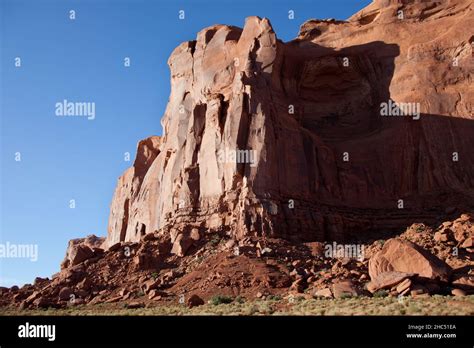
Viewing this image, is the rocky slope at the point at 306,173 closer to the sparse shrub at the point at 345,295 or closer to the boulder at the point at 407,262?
the boulder at the point at 407,262

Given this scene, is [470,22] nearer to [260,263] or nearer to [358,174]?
[358,174]

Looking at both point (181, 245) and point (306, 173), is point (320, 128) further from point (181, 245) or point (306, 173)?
point (181, 245)

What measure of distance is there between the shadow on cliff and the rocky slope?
107 mm

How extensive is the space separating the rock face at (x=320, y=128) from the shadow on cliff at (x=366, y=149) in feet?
0.32

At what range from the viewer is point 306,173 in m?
43.7

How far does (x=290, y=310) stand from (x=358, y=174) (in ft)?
78.3

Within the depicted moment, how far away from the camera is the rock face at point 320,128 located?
4138 cm

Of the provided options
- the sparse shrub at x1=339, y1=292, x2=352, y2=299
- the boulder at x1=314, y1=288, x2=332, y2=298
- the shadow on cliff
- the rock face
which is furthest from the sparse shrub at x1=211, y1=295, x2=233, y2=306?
the shadow on cliff

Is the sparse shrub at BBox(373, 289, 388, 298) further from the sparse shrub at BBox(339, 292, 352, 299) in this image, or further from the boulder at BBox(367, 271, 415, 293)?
the sparse shrub at BBox(339, 292, 352, 299)

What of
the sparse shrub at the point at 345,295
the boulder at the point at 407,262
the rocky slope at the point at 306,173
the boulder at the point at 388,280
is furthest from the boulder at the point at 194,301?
the boulder at the point at 407,262

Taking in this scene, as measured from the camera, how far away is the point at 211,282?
33188 mm

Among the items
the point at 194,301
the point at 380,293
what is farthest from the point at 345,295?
the point at 194,301

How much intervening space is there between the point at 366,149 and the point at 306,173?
677cm
